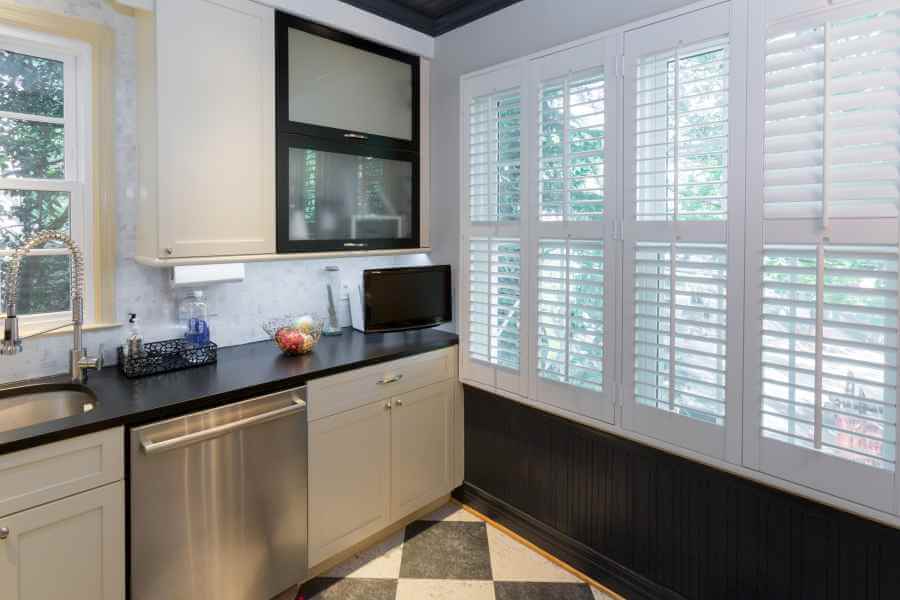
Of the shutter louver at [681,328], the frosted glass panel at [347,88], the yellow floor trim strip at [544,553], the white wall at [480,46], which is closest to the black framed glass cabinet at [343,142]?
the frosted glass panel at [347,88]

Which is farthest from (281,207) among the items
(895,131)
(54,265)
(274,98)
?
(895,131)

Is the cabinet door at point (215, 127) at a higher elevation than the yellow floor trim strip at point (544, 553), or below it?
higher

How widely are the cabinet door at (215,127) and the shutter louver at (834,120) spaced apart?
1840mm

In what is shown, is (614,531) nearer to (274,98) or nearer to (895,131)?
(895,131)

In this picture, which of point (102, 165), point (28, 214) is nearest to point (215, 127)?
point (102, 165)

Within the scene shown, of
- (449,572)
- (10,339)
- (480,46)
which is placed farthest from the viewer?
(480,46)

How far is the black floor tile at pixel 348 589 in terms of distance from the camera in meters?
2.13

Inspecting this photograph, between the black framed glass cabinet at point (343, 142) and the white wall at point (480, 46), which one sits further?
the black framed glass cabinet at point (343, 142)

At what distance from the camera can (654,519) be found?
2.06 meters

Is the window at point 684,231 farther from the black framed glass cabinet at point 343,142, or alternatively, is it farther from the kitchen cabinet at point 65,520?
the kitchen cabinet at point 65,520

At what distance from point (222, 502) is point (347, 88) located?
183 centimetres

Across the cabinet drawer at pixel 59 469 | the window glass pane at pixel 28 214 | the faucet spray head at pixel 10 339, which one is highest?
the window glass pane at pixel 28 214

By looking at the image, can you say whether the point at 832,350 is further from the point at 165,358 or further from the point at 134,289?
the point at 134,289

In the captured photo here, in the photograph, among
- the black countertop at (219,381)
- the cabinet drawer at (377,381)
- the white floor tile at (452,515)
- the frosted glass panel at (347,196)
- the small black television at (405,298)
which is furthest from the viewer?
the white floor tile at (452,515)
